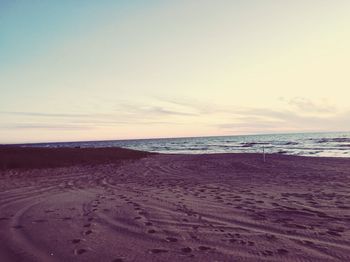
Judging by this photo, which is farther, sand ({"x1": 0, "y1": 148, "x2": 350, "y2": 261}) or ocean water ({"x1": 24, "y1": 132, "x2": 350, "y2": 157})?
ocean water ({"x1": 24, "y1": 132, "x2": 350, "y2": 157})

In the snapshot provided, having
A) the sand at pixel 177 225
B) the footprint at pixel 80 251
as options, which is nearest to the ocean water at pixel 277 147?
the sand at pixel 177 225

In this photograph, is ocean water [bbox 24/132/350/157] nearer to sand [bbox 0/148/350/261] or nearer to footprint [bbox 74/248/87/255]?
sand [bbox 0/148/350/261]

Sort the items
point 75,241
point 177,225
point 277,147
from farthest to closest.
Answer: point 277,147, point 177,225, point 75,241

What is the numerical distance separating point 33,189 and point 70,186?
135 centimetres

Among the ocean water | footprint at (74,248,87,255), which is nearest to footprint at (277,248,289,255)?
footprint at (74,248,87,255)

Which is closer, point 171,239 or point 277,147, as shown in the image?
Answer: point 171,239

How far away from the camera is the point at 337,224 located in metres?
5.91

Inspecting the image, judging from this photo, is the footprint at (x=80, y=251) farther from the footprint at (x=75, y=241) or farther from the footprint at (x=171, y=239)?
the footprint at (x=171, y=239)

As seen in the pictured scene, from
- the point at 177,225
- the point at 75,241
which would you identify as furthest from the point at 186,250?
the point at 75,241

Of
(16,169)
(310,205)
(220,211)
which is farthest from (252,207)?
(16,169)

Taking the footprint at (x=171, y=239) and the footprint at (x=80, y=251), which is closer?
the footprint at (x=80, y=251)

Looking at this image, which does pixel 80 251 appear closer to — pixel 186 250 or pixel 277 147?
pixel 186 250

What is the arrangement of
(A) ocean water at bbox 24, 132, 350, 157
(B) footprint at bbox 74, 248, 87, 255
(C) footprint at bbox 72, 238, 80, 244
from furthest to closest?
1. (A) ocean water at bbox 24, 132, 350, 157
2. (C) footprint at bbox 72, 238, 80, 244
3. (B) footprint at bbox 74, 248, 87, 255

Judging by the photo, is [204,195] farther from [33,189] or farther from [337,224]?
[33,189]
